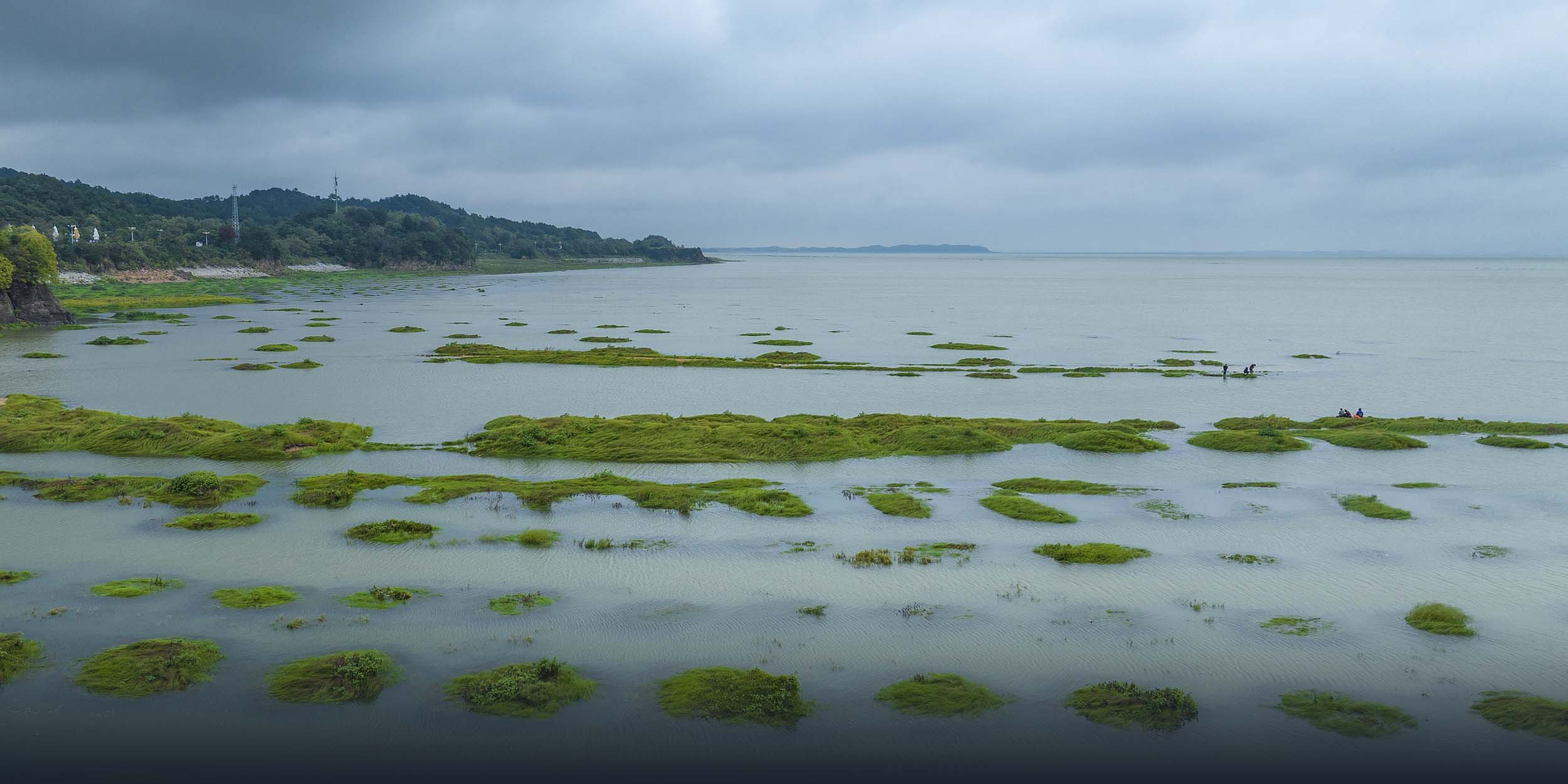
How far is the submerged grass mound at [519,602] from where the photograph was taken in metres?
17.9

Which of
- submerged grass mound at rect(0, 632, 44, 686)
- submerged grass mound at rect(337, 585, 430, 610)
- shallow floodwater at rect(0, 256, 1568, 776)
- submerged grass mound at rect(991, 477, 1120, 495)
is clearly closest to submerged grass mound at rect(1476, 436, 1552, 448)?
shallow floodwater at rect(0, 256, 1568, 776)

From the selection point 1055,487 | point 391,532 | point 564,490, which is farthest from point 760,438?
point 391,532

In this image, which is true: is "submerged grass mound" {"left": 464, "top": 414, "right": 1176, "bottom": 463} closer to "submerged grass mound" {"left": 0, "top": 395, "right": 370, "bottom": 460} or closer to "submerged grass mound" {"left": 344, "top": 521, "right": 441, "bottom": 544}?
"submerged grass mound" {"left": 0, "top": 395, "right": 370, "bottom": 460}

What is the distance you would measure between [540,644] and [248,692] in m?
4.26

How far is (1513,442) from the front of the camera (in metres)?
34.8

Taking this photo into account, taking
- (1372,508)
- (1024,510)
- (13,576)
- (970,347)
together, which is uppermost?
(970,347)

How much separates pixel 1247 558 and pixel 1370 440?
16.9m

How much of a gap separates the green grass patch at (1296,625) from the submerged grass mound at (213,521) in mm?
22002

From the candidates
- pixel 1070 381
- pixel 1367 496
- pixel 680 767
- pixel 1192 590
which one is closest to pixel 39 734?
pixel 680 767

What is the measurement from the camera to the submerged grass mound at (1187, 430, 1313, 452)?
33.6 m

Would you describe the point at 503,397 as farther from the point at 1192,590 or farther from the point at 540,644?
the point at 1192,590

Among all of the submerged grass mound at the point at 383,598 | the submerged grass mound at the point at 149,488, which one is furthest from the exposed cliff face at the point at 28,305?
the submerged grass mound at the point at 383,598

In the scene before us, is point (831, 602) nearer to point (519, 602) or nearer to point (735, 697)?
point (735, 697)

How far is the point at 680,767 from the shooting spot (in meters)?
13.0
